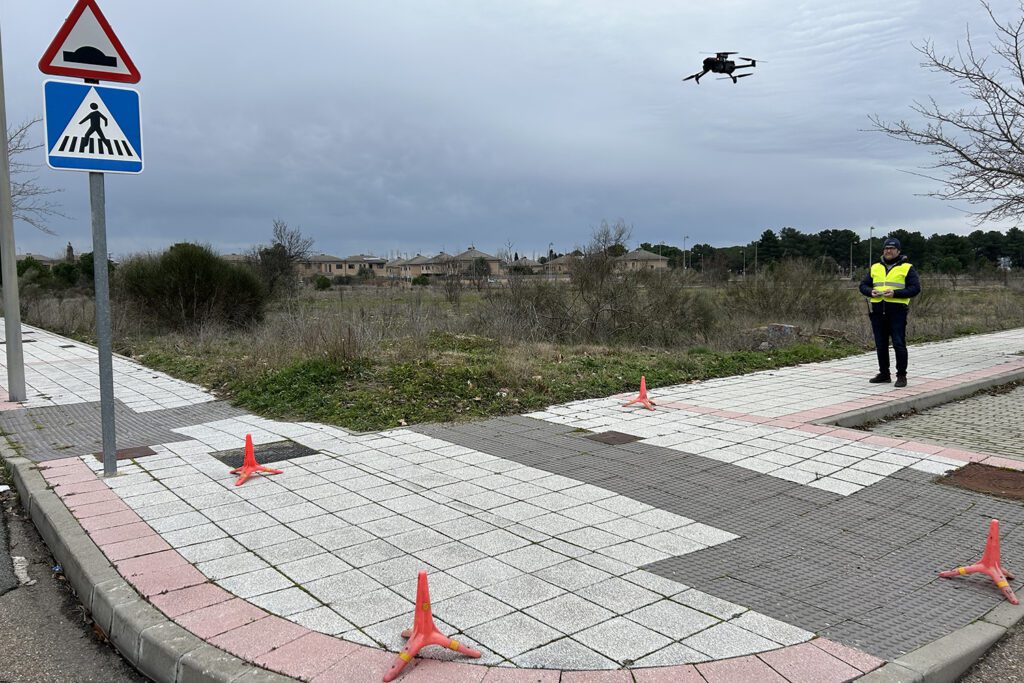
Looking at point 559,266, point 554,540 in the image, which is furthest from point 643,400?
point 559,266

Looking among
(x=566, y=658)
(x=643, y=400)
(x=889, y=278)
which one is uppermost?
(x=889, y=278)

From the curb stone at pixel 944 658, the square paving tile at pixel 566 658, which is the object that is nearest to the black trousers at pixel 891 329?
the curb stone at pixel 944 658

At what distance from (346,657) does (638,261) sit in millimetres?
16119

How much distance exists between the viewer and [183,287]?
69.9 feet

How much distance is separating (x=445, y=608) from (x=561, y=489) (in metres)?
2.14

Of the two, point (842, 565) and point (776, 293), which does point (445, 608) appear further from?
point (776, 293)

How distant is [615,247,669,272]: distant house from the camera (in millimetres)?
18141

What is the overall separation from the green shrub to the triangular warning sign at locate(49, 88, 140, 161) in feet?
53.4

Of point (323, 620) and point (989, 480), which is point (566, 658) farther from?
point (989, 480)

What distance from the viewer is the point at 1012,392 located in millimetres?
11148

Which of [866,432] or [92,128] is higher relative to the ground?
[92,128]

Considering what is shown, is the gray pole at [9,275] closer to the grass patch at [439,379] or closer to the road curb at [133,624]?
the grass patch at [439,379]

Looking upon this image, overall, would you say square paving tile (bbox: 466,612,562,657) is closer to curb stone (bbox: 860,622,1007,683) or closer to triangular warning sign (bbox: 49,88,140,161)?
curb stone (bbox: 860,622,1007,683)

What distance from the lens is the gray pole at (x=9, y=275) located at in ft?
31.0
